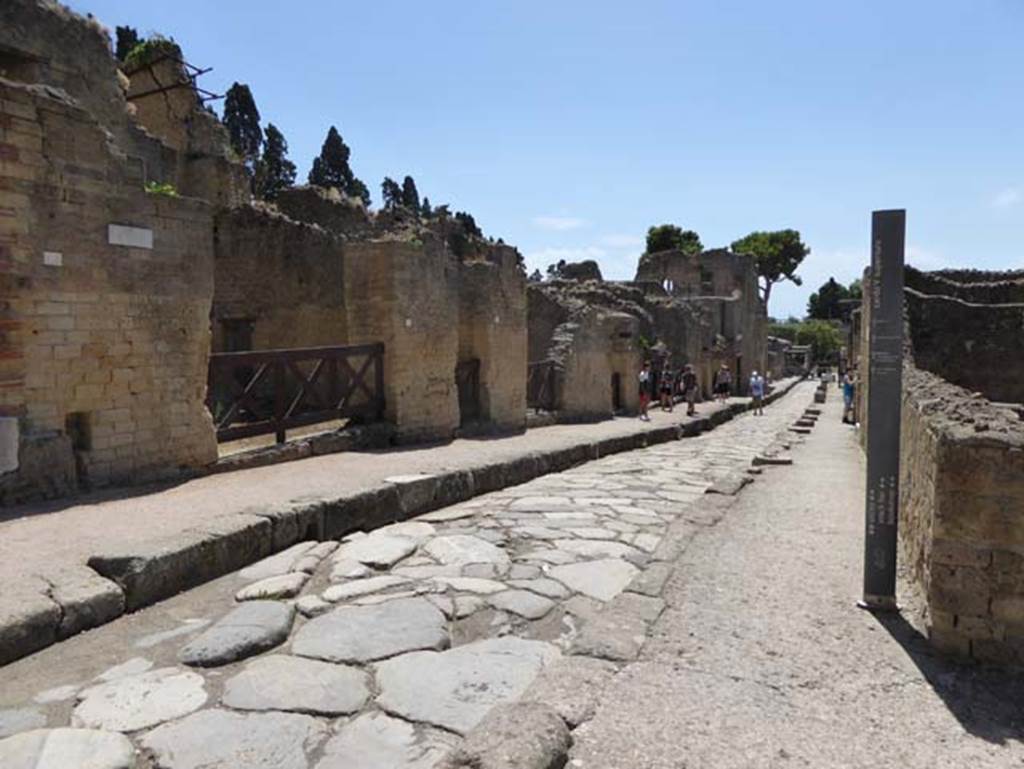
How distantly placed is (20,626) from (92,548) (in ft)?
3.86

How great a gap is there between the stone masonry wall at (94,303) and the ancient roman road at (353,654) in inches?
108

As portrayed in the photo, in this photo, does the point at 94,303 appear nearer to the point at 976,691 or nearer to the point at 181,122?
the point at 976,691

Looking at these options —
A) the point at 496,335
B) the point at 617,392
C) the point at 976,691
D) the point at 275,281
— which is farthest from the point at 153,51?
the point at 976,691

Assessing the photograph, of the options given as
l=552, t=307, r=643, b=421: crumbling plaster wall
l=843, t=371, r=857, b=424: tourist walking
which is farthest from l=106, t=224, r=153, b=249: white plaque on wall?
l=843, t=371, r=857, b=424: tourist walking

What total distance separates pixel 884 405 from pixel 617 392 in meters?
15.5

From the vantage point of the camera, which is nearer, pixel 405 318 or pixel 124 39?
pixel 405 318

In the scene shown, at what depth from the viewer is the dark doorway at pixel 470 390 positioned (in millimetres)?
13180

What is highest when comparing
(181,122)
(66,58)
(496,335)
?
(181,122)

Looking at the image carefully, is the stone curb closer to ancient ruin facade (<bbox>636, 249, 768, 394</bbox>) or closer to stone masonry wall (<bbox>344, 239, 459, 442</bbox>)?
stone masonry wall (<bbox>344, 239, 459, 442</bbox>)

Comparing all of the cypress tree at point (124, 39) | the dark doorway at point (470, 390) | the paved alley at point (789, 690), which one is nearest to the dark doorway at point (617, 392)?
the dark doorway at point (470, 390)

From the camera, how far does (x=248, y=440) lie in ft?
31.8

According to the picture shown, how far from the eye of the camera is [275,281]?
13711 mm

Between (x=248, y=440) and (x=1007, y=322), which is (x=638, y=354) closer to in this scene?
(x=1007, y=322)

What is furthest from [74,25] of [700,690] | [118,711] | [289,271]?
[700,690]
